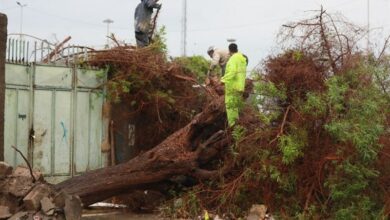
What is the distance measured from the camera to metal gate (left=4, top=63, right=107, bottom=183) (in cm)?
983

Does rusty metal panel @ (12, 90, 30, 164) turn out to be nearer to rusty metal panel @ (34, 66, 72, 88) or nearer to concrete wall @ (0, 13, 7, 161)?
rusty metal panel @ (34, 66, 72, 88)

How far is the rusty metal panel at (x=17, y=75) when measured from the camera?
31.8 feet

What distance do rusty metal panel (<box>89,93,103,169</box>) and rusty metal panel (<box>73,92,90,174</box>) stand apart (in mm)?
75

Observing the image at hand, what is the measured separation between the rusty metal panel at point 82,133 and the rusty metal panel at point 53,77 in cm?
35

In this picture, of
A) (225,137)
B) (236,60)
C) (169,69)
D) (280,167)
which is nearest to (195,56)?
(169,69)

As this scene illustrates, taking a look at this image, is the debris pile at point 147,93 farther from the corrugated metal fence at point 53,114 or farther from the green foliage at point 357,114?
the green foliage at point 357,114

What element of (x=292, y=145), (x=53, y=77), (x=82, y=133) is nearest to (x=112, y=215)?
(x=82, y=133)

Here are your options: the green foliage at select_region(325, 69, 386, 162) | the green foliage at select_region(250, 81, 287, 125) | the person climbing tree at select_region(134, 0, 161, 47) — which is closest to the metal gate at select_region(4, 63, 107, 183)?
the person climbing tree at select_region(134, 0, 161, 47)

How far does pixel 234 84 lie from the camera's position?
9641mm

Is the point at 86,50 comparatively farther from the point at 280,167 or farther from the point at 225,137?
the point at 280,167

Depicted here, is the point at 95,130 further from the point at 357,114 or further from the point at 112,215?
the point at 357,114

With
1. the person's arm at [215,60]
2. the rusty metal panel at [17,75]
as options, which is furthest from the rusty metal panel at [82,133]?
the person's arm at [215,60]

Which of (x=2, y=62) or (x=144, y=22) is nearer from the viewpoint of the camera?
(x=2, y=62)

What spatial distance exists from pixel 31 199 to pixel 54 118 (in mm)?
2646
